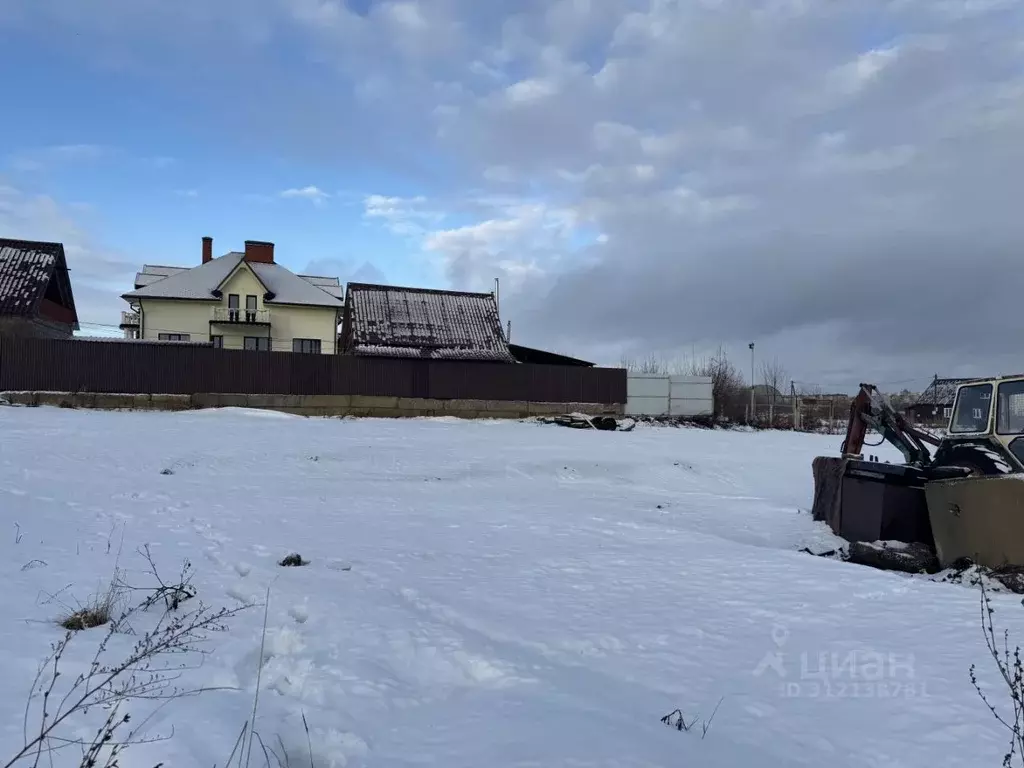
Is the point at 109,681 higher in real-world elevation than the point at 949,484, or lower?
lower

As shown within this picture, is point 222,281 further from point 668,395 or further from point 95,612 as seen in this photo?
point 95,612

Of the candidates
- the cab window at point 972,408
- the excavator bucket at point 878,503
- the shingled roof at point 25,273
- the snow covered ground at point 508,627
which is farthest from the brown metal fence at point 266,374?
the cab window at point 972,408

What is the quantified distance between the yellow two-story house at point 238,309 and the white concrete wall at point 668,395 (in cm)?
1805

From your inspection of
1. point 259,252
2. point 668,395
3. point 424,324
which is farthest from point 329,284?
point 668,395

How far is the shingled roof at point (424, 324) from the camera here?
29.9m

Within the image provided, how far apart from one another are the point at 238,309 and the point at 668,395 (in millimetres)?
23496

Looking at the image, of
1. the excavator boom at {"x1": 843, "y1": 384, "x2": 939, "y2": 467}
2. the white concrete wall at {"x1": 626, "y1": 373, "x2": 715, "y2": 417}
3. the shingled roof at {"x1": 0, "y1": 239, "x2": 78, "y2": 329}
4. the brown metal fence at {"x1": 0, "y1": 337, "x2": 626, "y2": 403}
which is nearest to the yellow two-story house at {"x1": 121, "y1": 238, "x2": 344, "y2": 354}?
the shingled roof at {"x1": 0, "y1": 239, "x2": 78, "y2": 329}

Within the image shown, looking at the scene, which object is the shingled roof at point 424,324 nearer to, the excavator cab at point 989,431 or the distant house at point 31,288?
the distant house at point 31,288

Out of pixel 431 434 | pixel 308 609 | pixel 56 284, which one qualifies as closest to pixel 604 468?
pixel 431 434

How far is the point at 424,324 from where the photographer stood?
103 feet

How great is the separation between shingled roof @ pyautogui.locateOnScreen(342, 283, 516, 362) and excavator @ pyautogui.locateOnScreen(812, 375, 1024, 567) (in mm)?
20806

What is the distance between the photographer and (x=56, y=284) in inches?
1292

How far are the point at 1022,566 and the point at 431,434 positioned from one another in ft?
50.2

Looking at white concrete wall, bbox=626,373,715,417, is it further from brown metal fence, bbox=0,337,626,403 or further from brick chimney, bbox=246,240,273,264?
brick chimney, bbox=246,240,273,264
